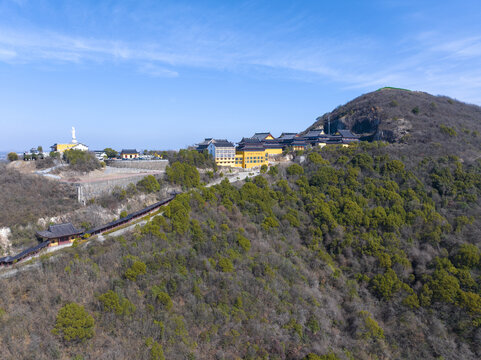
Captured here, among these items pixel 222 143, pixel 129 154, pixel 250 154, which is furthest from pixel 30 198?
pixel 250 154

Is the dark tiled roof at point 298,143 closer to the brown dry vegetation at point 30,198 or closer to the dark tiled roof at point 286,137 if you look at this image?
the dark tiled roof at point 286,137

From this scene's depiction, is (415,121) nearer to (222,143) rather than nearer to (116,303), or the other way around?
(222,143)

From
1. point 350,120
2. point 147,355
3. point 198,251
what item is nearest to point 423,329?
point 198,251

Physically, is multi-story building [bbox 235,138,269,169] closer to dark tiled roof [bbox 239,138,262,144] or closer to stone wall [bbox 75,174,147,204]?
dark tiled roof [bbox 239,138,262,144]

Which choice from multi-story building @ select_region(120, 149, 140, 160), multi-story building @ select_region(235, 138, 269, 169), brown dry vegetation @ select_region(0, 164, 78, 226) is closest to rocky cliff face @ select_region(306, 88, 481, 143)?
multi-story building @ select_region(235, 138, 269, 169)

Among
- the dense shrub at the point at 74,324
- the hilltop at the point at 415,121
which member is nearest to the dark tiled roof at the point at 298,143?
the hilltop at the point at 415,121

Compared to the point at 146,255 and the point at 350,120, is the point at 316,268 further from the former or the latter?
the point at 350,120
